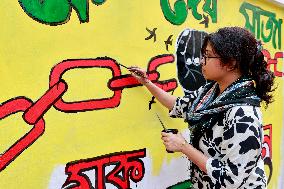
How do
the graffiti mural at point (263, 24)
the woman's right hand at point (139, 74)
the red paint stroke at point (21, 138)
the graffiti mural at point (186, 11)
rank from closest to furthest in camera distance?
the red paint stroke at point (21, 138)
the woman's right hand at point (139, 74)
the graffiti mural at point (186, 11)
the graffiti mural at point (263, 24)

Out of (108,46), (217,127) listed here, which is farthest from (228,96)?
(108,46)

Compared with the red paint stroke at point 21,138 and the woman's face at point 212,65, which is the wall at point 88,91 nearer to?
the red paint stroke at point 21,138

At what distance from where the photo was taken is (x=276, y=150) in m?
3.38

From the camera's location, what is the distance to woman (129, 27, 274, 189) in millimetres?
1657

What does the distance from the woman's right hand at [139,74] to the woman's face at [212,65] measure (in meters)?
0.36

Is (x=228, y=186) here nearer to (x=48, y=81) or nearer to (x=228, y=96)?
(x=228, y=96)

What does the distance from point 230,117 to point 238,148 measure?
14cm

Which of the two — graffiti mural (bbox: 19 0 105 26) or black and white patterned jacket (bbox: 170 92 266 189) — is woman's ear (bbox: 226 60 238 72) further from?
graffiti mural (bbox: 19 0 105 26)

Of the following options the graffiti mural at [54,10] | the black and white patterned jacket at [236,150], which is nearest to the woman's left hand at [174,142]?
the black and white patterned jacket at [236,150]

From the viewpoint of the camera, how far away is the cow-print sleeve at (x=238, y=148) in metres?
1.64

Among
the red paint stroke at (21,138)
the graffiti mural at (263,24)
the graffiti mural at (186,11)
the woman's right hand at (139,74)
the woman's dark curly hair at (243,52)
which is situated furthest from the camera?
the graffiti mural at (263,24)

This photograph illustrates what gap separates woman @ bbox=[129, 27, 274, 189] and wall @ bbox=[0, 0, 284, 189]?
1.08 feet

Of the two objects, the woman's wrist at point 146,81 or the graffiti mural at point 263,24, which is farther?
the graffiti mural at point 263,24

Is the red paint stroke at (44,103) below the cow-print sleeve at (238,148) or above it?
above
